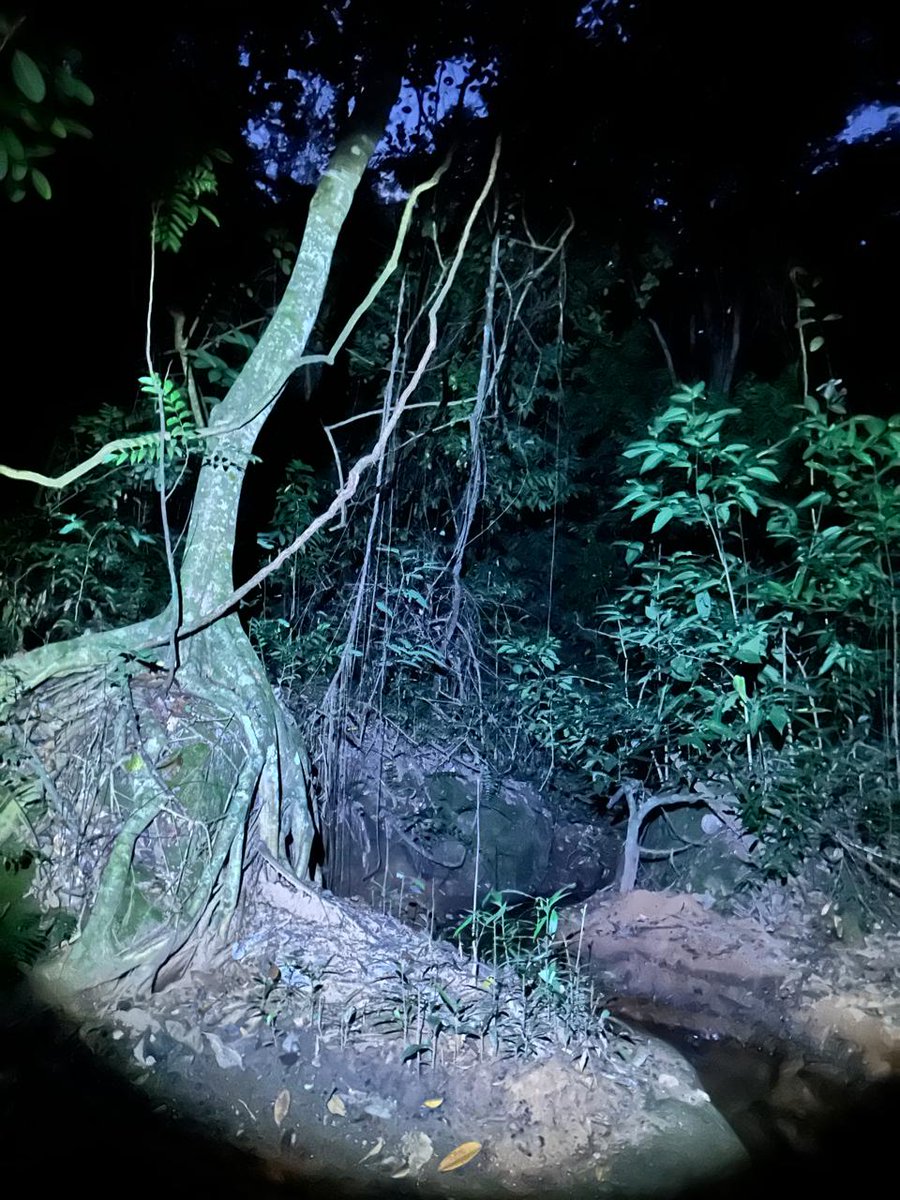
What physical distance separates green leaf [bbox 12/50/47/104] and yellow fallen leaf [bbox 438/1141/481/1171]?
3.80 metres

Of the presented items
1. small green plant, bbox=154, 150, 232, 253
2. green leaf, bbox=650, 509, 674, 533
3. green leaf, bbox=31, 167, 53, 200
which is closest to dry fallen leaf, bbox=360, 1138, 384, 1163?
green leaf, bbox=650, 509, 674, 533

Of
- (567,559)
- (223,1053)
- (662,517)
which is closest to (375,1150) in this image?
(223,1053)

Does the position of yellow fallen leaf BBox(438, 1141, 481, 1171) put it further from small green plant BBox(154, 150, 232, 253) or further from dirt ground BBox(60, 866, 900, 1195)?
small green plant BBox(154, 150, 232, 253)

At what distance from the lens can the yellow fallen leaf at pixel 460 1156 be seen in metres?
2.80

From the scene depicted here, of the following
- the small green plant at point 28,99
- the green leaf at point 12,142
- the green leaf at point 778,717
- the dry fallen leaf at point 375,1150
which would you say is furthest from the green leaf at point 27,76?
the green leaf at point 778,717

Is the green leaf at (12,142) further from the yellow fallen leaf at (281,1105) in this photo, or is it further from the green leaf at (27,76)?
the yellow fallen leaf at (281,1105)

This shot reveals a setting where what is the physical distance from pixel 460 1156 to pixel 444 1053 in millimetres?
457

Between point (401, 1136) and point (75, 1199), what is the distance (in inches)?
45.3

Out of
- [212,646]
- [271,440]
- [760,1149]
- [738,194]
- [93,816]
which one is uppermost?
[738,194]

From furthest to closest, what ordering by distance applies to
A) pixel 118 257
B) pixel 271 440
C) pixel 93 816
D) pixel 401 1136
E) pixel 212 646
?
pixel 271 440, pixel 118 257, pixel 212 646, pixel 93 816, pixel 401 1136

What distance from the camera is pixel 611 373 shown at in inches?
308

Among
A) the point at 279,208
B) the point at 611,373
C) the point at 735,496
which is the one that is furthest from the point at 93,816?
the point at 611,373

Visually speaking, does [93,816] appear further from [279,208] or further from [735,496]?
[279,208]

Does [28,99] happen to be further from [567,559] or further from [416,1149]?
[567,559]
